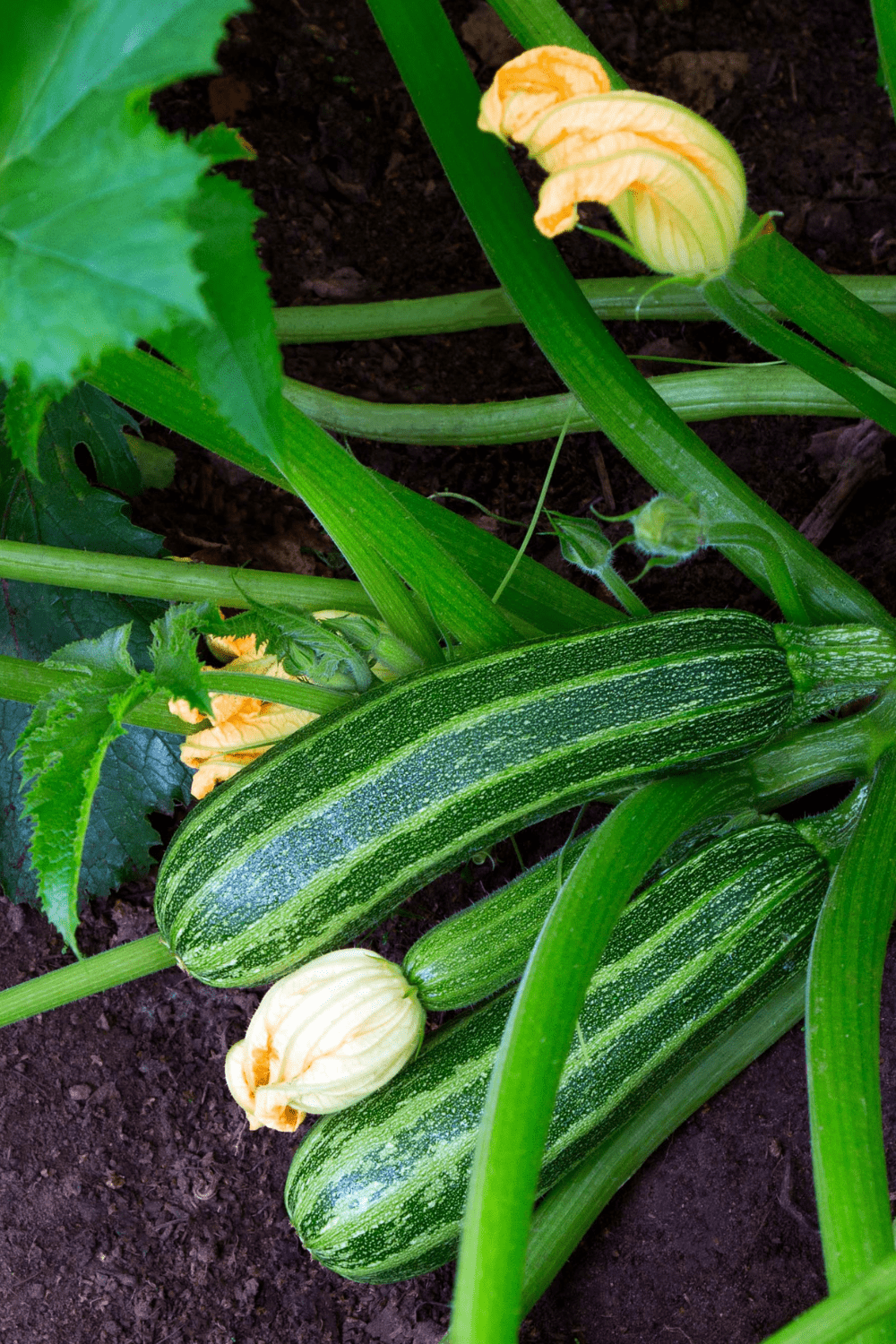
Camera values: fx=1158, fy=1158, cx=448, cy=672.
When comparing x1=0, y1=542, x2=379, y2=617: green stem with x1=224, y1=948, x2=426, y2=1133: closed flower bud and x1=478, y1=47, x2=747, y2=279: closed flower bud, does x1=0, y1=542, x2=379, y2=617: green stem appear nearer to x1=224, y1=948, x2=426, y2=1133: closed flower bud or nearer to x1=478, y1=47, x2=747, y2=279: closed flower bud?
x1=224, y1=948, x2=426, y2=1133: closed flower bud

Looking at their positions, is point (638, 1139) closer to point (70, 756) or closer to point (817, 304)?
point (70, 756)

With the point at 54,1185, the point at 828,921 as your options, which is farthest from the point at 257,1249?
the point at 828,921

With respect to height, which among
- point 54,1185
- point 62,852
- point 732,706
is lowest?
point 54,1185

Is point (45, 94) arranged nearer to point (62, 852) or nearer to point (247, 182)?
point (62, 852)

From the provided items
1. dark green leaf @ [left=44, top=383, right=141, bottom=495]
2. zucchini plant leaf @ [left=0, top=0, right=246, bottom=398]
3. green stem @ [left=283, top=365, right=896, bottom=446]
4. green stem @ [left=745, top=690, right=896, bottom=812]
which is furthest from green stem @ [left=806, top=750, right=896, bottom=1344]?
dark green leaf @ [left=44, top=383, right=141, bottom=495]

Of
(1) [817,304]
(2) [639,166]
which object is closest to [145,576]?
(2) [639,166]

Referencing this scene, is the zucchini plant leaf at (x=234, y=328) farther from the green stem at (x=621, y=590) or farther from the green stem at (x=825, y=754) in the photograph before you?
the green stem at (x=825, y=754)
